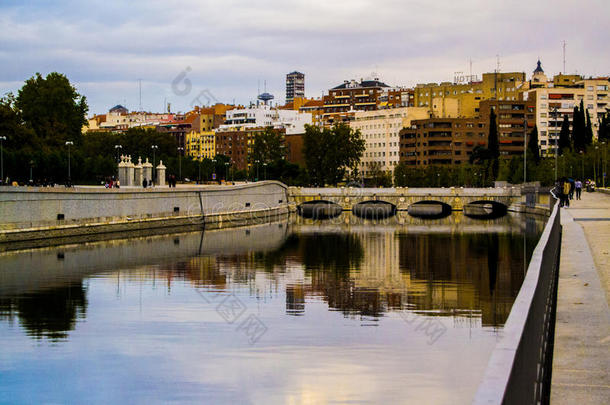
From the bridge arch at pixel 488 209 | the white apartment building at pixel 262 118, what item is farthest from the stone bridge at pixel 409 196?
the white apartment building at pixel 262 118

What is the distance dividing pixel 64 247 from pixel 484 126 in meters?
97.9

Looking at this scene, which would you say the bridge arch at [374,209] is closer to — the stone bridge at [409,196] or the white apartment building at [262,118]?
the stone bridge at [409,196]

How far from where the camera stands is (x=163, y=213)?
172 ft

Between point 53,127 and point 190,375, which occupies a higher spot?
point 53,127

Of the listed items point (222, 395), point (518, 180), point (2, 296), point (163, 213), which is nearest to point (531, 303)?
point (222, 395)

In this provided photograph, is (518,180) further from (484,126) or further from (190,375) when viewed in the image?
(190,375)

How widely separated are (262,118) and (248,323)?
152 meters

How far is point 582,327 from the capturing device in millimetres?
11969

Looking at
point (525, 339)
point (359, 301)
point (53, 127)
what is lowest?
point (359, 301)

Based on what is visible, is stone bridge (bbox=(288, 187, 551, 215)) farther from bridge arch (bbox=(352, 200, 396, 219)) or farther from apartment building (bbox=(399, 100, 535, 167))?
apartment building (bbox=(399, 100, 535, 167))

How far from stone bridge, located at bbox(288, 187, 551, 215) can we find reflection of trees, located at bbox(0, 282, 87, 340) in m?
58.7

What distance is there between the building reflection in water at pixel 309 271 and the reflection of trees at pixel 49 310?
24mm

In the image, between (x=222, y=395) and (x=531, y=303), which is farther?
(x=222, y=395)

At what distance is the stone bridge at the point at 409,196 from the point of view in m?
82.5
